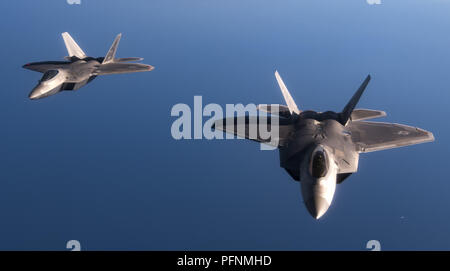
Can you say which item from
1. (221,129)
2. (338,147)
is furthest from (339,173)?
(221,129)

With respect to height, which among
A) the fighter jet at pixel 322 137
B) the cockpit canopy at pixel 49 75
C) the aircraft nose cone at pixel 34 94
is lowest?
the fighter jet at pixel 322 137

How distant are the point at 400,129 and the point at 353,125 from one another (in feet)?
7.10

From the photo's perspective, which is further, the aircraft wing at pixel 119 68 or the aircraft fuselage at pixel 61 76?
the aircraft wing at pixel 119 68

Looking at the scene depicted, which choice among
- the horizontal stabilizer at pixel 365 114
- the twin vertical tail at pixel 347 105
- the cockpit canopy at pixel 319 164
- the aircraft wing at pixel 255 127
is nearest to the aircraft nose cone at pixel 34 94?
the aircraft wing at pixel 255 127

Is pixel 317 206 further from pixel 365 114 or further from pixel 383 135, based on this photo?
pixel 365 114

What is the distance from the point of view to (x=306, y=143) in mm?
16797

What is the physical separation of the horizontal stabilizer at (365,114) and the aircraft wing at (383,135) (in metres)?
0.41

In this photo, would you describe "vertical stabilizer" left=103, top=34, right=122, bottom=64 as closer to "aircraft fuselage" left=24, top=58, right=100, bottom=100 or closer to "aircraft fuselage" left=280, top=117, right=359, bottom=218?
"aircraft fuselage" left=24, top=58, right=100, bottom=100

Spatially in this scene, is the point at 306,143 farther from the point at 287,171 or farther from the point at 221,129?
the point at 221,129

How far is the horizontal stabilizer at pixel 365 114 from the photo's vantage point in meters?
20.3

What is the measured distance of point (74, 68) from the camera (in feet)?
81.7

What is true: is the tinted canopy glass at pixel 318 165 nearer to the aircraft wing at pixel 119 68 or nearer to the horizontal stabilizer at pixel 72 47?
the aircraft wing at pixel 119 68

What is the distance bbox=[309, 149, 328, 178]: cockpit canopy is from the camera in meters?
13.7

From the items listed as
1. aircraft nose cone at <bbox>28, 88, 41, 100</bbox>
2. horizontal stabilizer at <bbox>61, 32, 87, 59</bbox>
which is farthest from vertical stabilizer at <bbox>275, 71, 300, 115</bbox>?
horizontal stabilizer at <bbox>61, 32, 87, 59</bbox>
